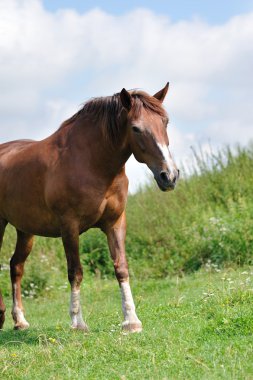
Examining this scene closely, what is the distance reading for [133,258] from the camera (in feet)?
45.3

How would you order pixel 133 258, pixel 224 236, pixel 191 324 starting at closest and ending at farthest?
pixel 191 324 < pixel 224 236 < pixel 133 258

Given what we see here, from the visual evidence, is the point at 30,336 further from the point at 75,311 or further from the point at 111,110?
the point at 111,110

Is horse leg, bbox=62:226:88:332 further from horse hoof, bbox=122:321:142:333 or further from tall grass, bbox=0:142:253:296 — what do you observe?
tall grass, bbox=0:142:253:296

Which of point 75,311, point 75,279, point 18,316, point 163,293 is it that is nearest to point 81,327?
point 75,311

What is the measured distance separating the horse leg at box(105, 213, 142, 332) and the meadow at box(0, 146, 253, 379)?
0.63ft

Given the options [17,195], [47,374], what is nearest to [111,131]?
[17,195]

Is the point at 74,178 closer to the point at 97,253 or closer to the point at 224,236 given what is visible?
Answer: the point at 224,236

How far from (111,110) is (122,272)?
152cm

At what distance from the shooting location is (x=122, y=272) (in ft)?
22.0

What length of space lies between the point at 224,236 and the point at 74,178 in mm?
6654

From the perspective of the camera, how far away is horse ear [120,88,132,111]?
6.24m

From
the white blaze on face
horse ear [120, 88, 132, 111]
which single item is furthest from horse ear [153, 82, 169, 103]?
the white blaze on face

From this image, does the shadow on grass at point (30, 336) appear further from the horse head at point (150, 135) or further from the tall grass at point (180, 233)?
the tall grass at point (180, 233)

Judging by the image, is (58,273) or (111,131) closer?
(111,131)
